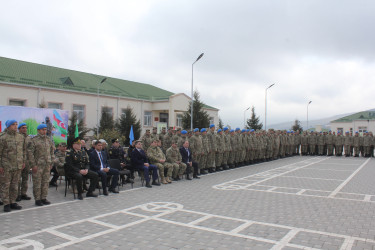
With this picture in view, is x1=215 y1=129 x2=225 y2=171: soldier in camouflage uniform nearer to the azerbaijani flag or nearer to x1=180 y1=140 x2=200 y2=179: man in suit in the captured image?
x1=180 y1=140 x2=200 y2=179: man in suit

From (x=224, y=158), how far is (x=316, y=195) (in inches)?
254

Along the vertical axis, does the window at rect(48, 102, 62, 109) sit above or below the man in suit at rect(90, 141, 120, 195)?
above

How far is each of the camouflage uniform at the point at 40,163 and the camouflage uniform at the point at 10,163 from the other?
0.36 meters

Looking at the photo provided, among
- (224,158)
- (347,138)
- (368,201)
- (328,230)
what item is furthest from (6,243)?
(347,138)

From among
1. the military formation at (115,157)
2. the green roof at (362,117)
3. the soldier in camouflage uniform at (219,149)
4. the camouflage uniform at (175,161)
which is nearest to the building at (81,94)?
the military formation at (115,157)

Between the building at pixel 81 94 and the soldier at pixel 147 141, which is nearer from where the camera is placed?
the soldier at pixel 147 141

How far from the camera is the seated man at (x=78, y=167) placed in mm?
7910

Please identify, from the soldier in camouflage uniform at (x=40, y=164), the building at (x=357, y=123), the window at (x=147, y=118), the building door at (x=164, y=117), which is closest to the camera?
the soldier in camouflage uniform at (x=40, y=164)

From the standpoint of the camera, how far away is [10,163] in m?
6.64

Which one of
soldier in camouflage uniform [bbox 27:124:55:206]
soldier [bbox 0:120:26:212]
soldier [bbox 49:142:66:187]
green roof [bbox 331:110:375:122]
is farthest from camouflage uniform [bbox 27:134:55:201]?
green roof [bbox 331:110:375:122]

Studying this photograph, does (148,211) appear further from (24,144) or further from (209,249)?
(24,144)

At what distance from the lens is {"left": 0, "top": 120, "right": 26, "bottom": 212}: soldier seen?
6531 millimetres

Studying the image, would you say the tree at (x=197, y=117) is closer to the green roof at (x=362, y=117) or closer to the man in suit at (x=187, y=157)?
the man in suit at (x=187, y=157)

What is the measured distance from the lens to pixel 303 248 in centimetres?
454
